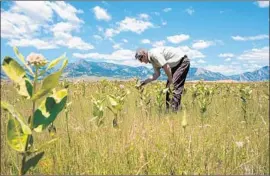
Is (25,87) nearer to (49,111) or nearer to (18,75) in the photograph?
(18,75)

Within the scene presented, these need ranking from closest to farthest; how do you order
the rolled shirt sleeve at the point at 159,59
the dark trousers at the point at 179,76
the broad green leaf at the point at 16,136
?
the broad green leaf at the point at 16,136 → the rolled shirt sleeve at the point at 159,59 → the dark trousers at the point at 179,76

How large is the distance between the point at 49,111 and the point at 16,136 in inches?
8.7

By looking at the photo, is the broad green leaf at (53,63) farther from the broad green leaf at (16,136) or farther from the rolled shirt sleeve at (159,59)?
the rolled shirt sleeve at (159,59)

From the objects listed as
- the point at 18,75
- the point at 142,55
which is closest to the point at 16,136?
the point at 18,75

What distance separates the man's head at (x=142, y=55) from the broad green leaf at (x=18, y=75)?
573 cm

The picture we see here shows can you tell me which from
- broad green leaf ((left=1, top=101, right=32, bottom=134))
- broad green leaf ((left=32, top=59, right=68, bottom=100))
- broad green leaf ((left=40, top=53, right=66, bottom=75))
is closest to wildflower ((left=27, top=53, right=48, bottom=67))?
broad green leaf ((left=40, top=53, right=66, bottom=75))

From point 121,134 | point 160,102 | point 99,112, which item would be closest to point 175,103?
point 160,102

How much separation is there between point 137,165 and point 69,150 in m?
0.88

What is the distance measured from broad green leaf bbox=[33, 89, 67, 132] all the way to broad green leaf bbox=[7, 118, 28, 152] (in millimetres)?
83

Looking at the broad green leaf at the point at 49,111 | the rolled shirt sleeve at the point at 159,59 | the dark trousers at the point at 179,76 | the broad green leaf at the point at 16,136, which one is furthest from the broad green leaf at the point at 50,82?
the dark trousers at the point at 179,76

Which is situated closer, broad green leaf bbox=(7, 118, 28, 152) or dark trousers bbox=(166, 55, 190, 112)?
broad green leaf bbox=(7, 118, 28, 152)

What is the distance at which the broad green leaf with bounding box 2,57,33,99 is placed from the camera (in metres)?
1.82

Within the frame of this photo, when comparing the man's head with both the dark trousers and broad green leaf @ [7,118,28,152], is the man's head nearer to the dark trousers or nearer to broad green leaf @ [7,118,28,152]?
the dark trousers

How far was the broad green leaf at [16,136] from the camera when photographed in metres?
1.81
